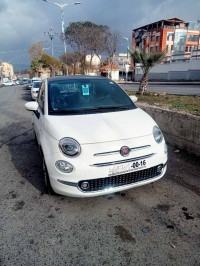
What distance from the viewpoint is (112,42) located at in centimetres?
3744

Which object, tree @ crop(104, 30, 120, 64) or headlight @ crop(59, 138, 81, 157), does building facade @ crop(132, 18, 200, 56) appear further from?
headlight @ crop(59, 138, 81, 157)

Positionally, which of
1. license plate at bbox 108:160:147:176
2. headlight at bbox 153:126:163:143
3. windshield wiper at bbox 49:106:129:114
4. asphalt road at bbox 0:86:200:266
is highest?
windshield wiper at bbox 49:106:129:114

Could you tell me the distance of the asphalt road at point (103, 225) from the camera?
80.2 inches

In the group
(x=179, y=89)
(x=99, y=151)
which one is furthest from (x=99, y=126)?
(x=179, y=89)

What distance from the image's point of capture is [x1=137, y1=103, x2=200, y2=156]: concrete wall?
4184 mm

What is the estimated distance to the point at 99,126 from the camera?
2764 millimetres

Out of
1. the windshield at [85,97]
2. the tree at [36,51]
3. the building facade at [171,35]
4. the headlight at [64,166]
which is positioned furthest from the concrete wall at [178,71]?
the tree at [36,51]

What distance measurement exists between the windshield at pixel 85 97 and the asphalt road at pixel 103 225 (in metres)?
1.34

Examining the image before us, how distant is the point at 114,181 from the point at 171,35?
56455 mm

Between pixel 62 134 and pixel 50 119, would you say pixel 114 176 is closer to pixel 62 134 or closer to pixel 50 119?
pixel 62 134

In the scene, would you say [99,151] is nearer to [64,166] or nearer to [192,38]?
[64,166]

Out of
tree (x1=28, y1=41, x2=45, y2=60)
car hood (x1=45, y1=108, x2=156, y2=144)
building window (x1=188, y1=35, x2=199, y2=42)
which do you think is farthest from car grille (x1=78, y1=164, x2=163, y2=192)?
tree (x1=28, y1=41, x2=45, y2=60)

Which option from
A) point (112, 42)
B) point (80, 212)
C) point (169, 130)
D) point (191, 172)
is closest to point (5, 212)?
point (80, 212)

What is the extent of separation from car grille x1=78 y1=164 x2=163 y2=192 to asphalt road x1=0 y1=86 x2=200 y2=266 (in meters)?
0.38
